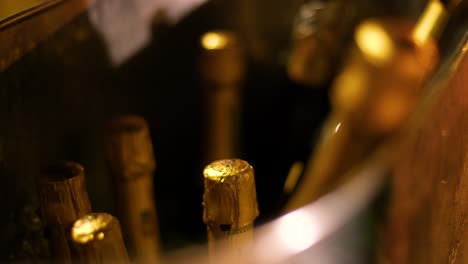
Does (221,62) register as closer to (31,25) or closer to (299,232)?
(31,25)

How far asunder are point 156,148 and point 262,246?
271 millimetres

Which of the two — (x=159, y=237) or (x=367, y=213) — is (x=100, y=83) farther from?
(x=367, y=213)

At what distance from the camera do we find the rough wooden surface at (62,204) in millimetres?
258

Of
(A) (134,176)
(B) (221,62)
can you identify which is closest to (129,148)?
(A) (134,176)

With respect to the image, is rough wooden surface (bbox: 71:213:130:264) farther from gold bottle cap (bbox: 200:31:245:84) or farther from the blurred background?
gold bottle cap (bbox: 200:31:245:84)

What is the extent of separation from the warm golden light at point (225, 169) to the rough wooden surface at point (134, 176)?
8 centimetres

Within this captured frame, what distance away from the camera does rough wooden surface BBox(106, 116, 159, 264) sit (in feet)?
1.05

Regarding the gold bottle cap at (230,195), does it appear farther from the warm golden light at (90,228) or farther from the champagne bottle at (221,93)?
the champagne bottle at (221,93)

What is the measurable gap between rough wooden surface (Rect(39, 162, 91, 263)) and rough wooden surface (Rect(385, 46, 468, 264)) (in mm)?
143

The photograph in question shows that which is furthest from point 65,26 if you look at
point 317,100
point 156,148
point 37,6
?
point 317,100

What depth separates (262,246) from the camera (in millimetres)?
176

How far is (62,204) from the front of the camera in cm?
26

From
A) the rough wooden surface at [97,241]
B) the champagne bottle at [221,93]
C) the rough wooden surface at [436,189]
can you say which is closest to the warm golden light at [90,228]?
the rough wooden surface at [97,241]

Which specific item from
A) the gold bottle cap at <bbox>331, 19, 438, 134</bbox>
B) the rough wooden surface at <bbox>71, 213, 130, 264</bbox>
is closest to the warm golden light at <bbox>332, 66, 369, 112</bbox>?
the gold bottle cap at <bbox>331, 19, 438, 134</bbox>
